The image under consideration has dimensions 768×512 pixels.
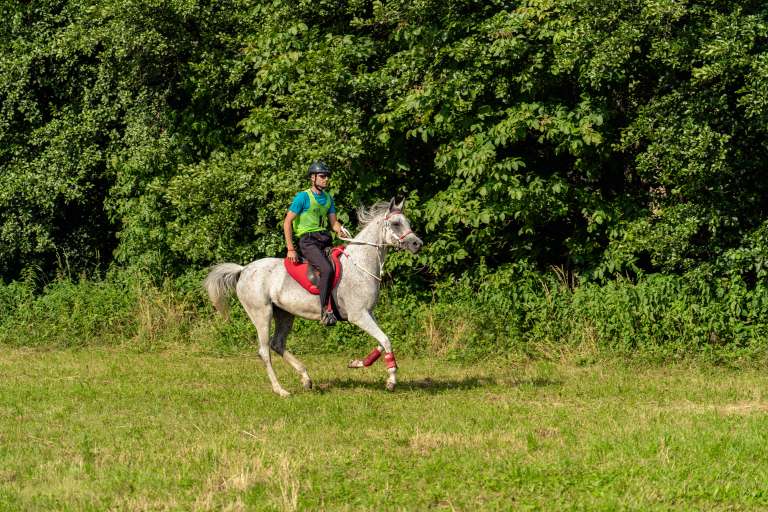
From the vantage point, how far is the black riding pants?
12.6 meters

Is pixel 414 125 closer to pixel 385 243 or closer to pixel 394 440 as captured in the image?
pixel 385 243

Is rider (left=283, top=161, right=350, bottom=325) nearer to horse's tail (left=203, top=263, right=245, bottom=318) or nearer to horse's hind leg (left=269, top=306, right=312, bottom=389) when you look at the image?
horse's hind leg (left=269, top=306, right=312, bottom=389)

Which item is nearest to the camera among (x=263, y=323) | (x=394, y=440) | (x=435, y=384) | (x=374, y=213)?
(x=394, y=440)

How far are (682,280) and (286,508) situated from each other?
9688 millimetres

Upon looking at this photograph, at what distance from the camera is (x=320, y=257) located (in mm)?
12648

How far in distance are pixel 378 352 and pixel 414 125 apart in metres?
5.59

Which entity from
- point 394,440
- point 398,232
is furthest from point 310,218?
point 394,440

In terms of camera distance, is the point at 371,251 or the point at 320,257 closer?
Answer: the point at 320,257

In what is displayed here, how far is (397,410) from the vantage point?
11383 mm

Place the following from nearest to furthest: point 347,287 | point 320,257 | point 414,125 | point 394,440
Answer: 1. point 394,440
2. point 320,257
3. point 347,287
4. point 414,125

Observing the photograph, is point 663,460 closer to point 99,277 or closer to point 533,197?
point 533,197

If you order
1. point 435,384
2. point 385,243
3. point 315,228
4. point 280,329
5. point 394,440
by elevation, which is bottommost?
point 435,384

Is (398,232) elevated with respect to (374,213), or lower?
lower

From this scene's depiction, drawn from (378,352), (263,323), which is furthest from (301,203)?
(378,352)
